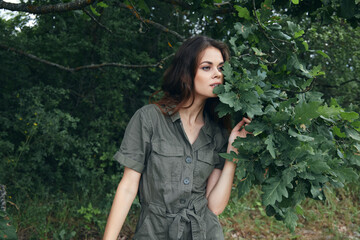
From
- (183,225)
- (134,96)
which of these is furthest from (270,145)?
(134,96)

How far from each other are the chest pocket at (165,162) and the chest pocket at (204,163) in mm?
117

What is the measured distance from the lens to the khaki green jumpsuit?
1.86 meters

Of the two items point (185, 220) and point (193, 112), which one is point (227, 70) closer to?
point (193, 112)

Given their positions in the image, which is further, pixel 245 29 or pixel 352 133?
pixel 245 29

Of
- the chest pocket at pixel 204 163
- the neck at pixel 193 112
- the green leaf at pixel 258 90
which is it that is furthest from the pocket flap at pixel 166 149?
the green leaf at pixel 258 90

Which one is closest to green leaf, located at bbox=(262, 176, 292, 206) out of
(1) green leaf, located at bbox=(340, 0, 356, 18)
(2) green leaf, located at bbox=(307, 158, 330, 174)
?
(2) green leaf, located at bbox=(307, 158, 330, 174)

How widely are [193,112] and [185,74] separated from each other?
0.25m

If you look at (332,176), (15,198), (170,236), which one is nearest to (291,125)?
(332,176)

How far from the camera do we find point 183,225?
1854 millimetres

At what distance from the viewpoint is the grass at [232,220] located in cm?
398

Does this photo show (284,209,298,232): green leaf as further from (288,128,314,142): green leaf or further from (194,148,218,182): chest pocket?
(194,148,218,182): chest pocket

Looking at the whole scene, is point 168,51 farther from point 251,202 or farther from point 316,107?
point 316,107

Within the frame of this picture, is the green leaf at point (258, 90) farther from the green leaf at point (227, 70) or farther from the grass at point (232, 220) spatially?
the grass at point (232, 220)

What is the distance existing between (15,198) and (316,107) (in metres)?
4.09
